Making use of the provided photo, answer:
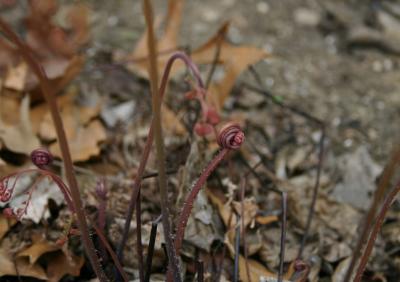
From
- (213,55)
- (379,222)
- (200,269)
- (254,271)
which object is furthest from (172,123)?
(379,222)

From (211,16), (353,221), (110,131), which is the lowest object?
(353,221)

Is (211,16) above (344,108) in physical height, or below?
above

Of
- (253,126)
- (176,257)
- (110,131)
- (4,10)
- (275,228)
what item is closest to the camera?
(176,257)

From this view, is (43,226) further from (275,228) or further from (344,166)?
(344,166)

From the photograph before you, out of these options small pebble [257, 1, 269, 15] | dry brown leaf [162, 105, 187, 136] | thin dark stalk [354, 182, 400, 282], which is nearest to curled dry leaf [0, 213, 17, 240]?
dry brown leaf [162, 105, 187, 136]

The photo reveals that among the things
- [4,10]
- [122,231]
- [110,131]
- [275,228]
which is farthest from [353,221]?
[4,10]

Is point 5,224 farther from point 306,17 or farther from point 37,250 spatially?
point 306,17
